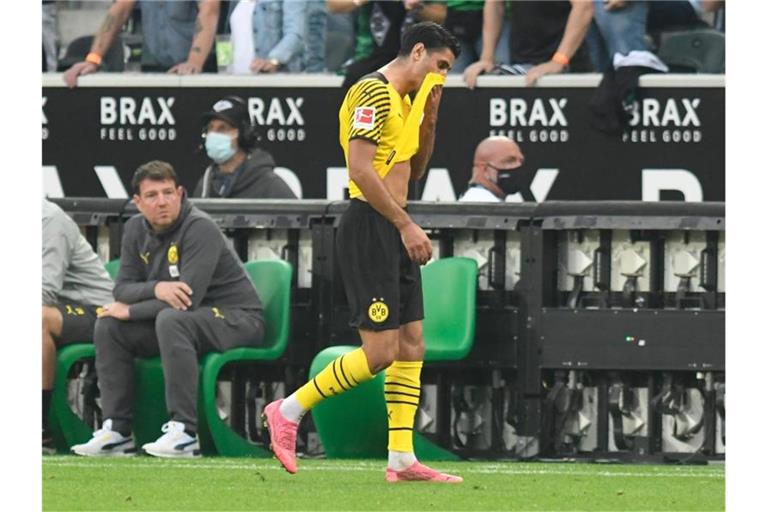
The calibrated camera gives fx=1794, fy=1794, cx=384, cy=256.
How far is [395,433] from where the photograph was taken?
24.1ft

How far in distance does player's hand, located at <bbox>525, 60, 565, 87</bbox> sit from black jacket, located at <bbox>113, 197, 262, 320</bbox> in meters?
2.44

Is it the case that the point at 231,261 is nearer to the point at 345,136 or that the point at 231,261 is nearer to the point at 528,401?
the point at 528,401

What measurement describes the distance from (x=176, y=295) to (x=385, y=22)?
3.16 m

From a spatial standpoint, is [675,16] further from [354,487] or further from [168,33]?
[354,487]

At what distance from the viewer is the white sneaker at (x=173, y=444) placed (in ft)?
29.5

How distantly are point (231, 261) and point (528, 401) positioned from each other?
5.64ft

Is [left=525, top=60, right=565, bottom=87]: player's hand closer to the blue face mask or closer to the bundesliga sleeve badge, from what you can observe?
the blue face mask

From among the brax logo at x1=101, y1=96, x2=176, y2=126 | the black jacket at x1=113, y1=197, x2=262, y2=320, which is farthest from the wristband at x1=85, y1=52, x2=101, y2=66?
the black jacket at x1=113, y1=197, x2=262, y2=320

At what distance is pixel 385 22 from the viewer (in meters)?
11.7

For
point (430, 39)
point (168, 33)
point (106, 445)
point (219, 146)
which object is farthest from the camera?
point (168, 33)

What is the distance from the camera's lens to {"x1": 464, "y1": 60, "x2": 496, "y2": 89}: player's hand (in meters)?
11.1

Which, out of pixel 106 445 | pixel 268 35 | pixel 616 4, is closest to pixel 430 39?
pixel 106 445

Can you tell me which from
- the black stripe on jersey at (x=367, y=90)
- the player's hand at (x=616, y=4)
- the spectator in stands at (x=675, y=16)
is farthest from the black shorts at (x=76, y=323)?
the spectator in stands at (x=675, y=16)
